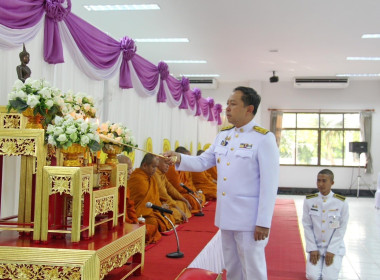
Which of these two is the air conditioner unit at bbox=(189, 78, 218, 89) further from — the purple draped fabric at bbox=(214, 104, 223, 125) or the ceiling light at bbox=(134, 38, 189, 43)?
the ceiling light at bbox=(134, 38, 189, 43)

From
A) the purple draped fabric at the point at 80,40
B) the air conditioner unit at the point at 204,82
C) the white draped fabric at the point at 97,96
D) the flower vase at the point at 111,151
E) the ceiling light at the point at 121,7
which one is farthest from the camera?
the air conditioner unit at the point at 204,82

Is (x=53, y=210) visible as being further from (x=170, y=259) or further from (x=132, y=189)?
(x=132, y=189)

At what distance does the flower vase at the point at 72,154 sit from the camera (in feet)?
8.08

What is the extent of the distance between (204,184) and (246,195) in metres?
6.35

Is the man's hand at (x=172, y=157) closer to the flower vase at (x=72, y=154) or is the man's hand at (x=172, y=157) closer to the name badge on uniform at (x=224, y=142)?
the name badge on uniform at (x=224, y=142)

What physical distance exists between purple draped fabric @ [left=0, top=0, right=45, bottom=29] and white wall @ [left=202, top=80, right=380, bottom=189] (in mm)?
10971

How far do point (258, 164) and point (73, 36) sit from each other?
2.36 meters

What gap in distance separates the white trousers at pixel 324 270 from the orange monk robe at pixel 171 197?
2.25 metres

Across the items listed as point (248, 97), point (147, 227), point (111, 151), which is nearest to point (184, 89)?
point (147, 227)

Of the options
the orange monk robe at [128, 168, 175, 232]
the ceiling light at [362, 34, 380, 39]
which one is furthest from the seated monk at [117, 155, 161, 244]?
the ceiling light at [362, 34, 380, 39]

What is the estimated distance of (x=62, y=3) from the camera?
3.65 m

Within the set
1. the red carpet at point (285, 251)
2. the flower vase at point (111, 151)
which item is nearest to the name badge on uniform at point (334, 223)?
the red carpet at point (285, 251)

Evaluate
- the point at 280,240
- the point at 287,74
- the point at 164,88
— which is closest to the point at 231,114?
the point at 280,240

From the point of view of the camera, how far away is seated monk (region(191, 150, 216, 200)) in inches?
345
